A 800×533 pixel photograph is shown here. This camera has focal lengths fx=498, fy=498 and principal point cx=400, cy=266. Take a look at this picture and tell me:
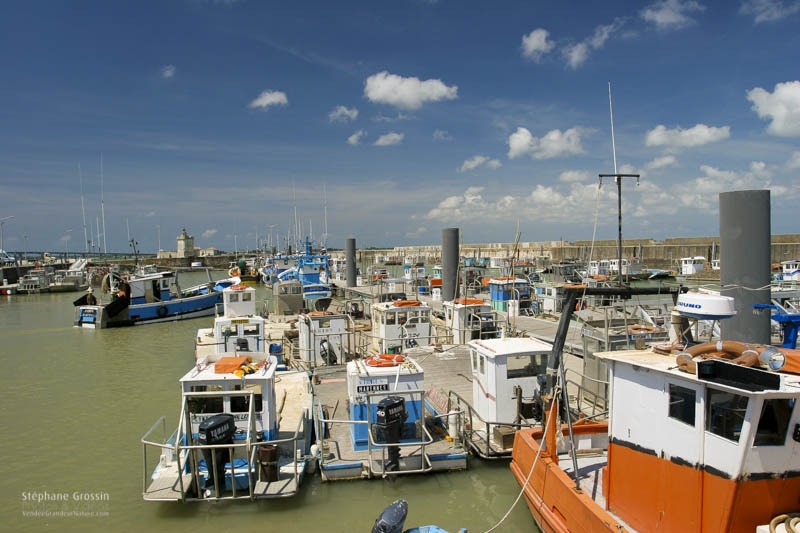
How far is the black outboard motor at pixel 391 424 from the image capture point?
399 inches

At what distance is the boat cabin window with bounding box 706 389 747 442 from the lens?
5.39 metres

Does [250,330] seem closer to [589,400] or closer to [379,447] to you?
[379,447]

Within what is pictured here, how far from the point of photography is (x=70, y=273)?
276ft

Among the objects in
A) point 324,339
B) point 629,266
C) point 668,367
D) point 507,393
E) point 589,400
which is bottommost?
point 589,400

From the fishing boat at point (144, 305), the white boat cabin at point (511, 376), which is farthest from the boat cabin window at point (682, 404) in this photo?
the fishing boat at point (144, 305)

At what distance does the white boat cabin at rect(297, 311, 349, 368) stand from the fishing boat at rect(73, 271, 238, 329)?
18.8m

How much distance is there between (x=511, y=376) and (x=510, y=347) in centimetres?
66

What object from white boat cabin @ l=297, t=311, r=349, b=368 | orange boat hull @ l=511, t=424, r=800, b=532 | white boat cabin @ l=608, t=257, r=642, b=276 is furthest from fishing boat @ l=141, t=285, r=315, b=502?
white boat cabin @ l=608, t=257, r=642, b=276

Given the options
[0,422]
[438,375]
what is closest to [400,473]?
[438,375]

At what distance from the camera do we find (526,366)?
11.5 metres

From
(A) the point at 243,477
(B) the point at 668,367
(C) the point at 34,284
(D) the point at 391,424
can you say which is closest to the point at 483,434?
(D) the point at 391,424

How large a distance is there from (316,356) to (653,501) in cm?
1494

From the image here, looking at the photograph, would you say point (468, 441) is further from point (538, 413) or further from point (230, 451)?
point (230, 451)

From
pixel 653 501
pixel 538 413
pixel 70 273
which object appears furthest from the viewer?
pixel 70 273
